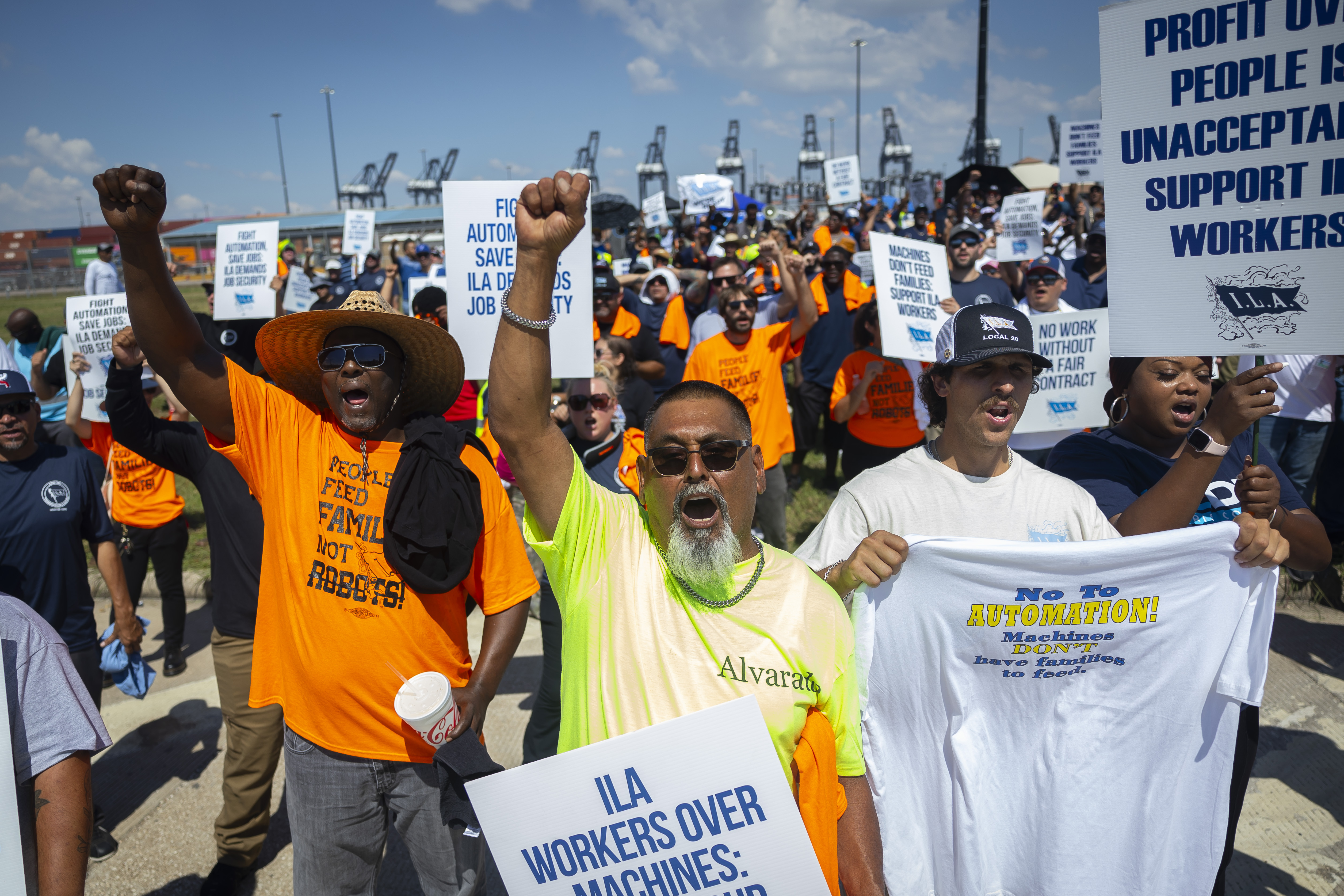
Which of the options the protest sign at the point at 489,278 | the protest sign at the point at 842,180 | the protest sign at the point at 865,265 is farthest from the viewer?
the protest sign at the point at 842,180

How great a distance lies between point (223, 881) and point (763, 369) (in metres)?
4.14

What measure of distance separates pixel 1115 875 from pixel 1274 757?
7.60 ft

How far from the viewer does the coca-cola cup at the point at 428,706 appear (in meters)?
2.06

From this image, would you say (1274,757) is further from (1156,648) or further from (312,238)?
(312,238)

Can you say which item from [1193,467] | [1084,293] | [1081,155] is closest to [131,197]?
[1193,467]

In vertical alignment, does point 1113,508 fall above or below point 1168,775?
above

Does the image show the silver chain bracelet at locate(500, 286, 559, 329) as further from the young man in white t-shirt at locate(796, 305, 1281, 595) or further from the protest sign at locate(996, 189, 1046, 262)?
the protest sign at locate(996, 189, 1046, 262)

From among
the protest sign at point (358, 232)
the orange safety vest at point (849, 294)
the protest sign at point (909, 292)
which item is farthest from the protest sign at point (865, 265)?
the protest sign at point (358, 232)

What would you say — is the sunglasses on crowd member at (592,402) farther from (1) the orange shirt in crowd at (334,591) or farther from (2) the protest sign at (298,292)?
(2) the protest sign at (298,292)

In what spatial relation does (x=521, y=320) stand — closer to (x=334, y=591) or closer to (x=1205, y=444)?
(x=334, y=591)

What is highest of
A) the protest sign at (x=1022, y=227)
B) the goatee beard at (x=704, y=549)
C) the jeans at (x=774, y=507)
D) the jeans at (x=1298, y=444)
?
the protest sign at (x=1022, y=227)

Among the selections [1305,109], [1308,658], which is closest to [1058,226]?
[1308,658]

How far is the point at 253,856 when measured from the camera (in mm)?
3326

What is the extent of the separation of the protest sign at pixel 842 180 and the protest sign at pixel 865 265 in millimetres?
7783
